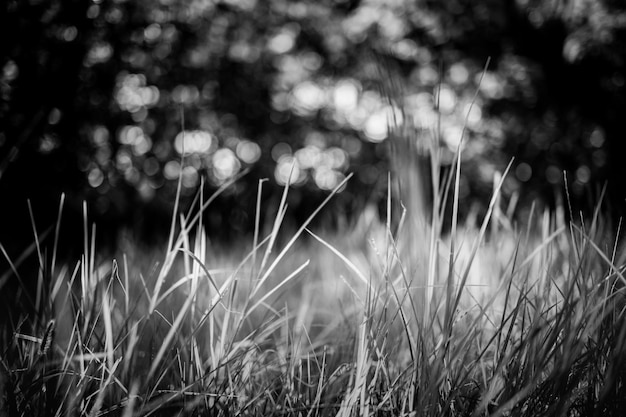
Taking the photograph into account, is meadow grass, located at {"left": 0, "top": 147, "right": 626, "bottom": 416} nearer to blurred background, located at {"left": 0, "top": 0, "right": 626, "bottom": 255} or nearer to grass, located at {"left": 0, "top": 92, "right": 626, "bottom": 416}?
grass, located at {"left": 0, "top": 92, "right": 626, "bottom": 416}

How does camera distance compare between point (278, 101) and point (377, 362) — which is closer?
point (377, 362)

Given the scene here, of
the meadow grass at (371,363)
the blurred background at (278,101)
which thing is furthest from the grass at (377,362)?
the blurred background at (278,101)

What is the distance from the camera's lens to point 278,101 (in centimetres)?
284

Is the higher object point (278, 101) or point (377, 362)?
point (278, 101)

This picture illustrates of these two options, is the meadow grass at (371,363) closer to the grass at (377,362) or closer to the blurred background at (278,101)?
the grass at (377,362)

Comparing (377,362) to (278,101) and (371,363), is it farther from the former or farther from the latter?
(278,101)

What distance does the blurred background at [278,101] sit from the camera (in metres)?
1.89

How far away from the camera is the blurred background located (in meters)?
1.89

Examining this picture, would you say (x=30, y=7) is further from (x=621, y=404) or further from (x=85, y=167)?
(x=621, y=404)

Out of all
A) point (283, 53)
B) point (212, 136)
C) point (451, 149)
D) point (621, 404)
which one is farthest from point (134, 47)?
point (621, 404)

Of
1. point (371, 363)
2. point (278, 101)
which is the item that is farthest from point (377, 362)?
point (278, 101)

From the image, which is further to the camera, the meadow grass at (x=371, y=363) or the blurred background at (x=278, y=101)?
the blurred background at (x=278, y=101)

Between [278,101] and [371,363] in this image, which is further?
[278,101]

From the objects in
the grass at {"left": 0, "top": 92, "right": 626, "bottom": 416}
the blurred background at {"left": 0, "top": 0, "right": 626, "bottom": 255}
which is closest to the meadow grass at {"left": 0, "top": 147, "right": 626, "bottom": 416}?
the grass at {"left": 0, "top": 92, "right": 626, "bottom": 416}
